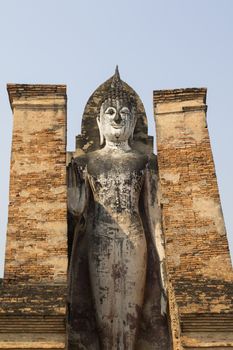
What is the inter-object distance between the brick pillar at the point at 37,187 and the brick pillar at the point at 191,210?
53.0 inches

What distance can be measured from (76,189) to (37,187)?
32.4 inches

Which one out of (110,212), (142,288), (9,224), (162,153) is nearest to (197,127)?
(162,153)

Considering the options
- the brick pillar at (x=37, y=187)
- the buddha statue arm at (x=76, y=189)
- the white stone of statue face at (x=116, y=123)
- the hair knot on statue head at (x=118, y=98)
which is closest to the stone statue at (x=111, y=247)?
the buddha statue arm at (x=76, y=189)

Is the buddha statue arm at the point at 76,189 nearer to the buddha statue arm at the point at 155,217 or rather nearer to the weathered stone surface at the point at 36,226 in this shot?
the weathered stone surface at the point at 36,226

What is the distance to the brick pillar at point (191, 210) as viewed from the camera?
7.22 meters

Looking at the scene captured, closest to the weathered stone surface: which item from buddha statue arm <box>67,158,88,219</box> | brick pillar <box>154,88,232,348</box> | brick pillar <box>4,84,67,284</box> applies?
brick pillar <box>4,84,67,284</box>

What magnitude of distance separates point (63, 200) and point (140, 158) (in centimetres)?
163

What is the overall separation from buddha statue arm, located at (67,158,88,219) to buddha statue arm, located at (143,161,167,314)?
88 cm

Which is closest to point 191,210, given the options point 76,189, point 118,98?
point 76,189

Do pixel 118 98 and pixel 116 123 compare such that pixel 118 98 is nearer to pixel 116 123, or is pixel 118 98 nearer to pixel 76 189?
pixel 116 123

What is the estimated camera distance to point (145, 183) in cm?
903

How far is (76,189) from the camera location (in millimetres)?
8891

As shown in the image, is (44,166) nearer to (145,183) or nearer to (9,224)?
(9,224)

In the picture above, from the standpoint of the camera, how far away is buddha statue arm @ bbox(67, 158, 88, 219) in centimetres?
869
